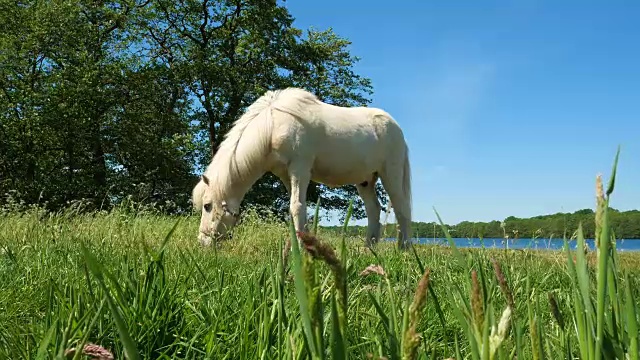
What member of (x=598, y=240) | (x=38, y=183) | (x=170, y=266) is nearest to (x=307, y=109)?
(x=170, y=266)

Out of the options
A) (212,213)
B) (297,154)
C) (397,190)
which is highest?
(297,154)

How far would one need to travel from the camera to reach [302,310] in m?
0.43

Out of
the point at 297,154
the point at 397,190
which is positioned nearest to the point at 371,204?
the point at 397,190

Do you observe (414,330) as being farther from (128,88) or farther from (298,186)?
(128,88)

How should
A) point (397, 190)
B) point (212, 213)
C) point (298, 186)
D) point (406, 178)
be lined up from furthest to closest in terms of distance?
1. point (406, 178)
2. point (397, 190)
3. point (212, 213)
4. point (298, 186)

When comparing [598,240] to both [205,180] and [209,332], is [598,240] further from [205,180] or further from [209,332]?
[205,180]

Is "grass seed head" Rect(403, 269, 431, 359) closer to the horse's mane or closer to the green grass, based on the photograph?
the green grass

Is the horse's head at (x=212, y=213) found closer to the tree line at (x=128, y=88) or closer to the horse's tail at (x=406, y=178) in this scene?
the horse's tail at (x=406, y=178)

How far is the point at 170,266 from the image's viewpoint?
313cm

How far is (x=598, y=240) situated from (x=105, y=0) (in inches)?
1074

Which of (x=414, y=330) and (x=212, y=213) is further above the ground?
(x=212, y=213)

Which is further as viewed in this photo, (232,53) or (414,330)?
(232,53)

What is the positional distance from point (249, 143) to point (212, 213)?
1146 millimetres

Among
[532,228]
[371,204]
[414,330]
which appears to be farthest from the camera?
[371,204]
